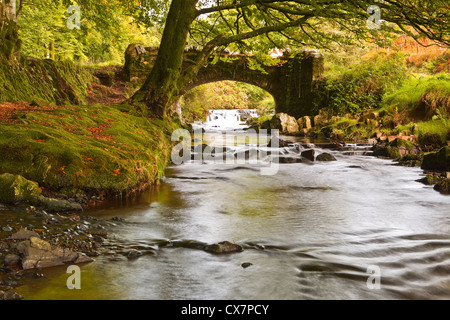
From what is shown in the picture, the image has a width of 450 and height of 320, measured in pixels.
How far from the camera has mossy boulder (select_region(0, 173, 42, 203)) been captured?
4367mm

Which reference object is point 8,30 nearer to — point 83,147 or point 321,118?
point 83,147

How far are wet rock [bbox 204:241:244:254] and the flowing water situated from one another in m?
0.08

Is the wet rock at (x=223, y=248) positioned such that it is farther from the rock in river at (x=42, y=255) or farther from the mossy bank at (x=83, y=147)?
the mossy bank at (x=83, y=147)

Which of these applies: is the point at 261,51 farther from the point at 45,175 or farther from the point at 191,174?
the point at 45,175

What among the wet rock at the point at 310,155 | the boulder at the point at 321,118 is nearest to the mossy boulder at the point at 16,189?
the wet rock at the point at 310,155

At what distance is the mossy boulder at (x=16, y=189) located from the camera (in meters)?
4.37

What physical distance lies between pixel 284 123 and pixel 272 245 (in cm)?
1628

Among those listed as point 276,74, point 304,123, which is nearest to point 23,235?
point 304,123

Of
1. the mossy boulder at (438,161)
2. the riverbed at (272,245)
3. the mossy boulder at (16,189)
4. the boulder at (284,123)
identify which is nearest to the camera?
the riverbed at (272,245)

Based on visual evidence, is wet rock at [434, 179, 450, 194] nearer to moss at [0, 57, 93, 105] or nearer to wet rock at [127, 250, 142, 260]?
wet rock at [127, 250, 142, 260]

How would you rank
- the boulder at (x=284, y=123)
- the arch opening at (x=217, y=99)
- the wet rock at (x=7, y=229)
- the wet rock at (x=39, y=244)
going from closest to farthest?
Result: the wet rock at (x=39, y=244)
the wet rock at (x=7, y=229)
the boulder at (x=284, y=123)
the arch opening at (x=217, y=99)

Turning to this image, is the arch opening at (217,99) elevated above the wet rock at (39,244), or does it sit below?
above

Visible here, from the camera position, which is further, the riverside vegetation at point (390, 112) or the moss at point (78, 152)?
the riverside vegetation at point (390, 112)

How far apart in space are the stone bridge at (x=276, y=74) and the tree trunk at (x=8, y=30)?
976 centimetres
